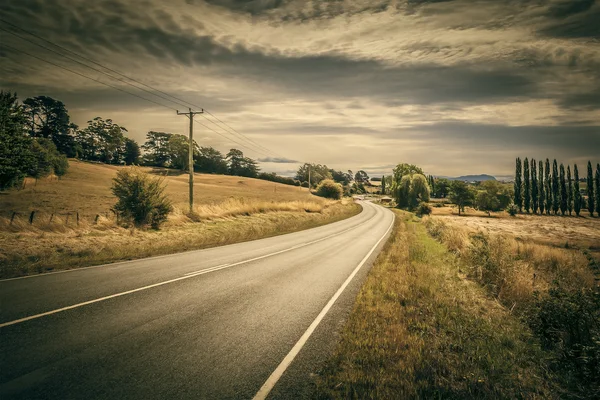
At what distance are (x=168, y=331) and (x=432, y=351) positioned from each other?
5.07 meters

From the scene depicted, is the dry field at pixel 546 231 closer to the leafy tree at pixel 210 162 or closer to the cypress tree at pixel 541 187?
the cypress tree at pixel 541 187

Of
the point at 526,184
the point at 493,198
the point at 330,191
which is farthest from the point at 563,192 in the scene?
the point at 330,191

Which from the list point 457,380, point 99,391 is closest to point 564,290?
point 457,380

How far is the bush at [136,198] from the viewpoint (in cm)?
1772

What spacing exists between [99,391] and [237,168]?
111m

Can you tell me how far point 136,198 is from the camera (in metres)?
17.8

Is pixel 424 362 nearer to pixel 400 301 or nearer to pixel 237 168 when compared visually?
pixel 400 301

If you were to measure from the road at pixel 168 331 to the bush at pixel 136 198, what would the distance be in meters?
8.96

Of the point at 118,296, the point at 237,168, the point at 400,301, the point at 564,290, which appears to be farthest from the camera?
the point at 237,168

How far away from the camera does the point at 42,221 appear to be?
13.9 metres

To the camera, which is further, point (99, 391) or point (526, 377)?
point (526, 377)

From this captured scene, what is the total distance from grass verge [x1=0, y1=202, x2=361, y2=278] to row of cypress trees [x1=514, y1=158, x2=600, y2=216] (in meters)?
104

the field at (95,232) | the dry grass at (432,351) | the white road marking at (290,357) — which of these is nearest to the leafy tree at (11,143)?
the field at (95,232)

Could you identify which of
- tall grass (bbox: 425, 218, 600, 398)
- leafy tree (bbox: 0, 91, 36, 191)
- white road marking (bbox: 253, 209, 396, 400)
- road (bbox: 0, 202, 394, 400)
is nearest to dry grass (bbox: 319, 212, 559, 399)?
tall grass (bbox: 425, 218, 600, 398)
